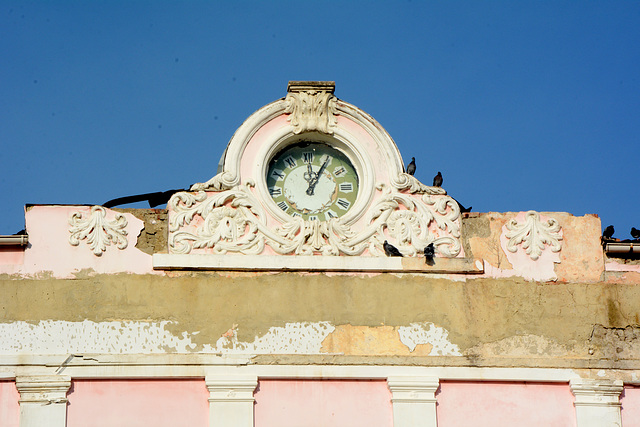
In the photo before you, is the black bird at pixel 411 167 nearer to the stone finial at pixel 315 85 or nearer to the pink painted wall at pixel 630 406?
the stone finial at pixel 315 85

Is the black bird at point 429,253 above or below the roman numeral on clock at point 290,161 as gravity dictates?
below

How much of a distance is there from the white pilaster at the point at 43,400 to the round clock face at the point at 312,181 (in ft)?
10.9

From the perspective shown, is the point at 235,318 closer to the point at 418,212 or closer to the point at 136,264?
the point at 136,264

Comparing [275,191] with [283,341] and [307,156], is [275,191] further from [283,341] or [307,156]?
[283,341]

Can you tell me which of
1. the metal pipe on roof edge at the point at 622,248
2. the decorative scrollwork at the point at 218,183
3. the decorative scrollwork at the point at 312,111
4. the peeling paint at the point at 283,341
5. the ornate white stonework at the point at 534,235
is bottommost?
the peeling paint at the point at 283,341

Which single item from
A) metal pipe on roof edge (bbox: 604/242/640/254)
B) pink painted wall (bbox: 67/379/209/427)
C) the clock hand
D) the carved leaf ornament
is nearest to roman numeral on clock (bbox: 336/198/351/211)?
the carved leaf ornament

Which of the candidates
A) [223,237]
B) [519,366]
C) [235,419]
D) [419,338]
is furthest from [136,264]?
[519,366]

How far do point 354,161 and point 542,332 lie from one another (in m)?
3.02

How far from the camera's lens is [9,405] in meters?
14.7

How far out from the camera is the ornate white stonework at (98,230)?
606 inches

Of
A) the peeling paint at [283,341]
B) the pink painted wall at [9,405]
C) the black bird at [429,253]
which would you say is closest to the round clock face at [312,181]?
the black bird at [429,253]

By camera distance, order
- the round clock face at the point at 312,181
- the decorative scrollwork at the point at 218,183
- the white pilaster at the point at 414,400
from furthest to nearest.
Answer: the round clock face at the point at 312,181
the decorative scrollwork at the point at 218,183
the white pilaster at the point at 414,400

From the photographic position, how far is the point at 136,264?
1538 cm

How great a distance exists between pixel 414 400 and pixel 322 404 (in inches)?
40.9
